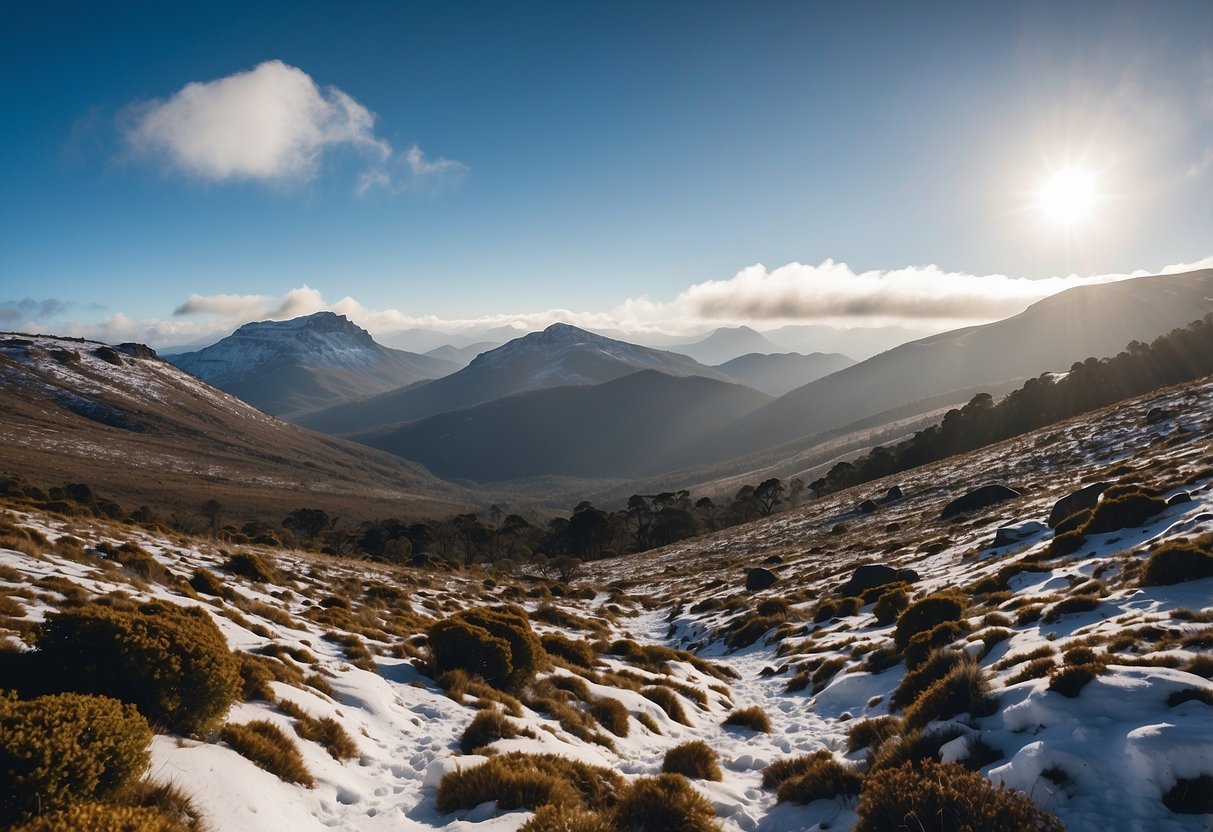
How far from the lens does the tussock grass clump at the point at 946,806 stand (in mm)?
5004

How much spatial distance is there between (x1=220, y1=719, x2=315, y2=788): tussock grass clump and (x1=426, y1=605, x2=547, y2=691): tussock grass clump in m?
5.90

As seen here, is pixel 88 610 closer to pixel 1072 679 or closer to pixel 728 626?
pixel 1072 679

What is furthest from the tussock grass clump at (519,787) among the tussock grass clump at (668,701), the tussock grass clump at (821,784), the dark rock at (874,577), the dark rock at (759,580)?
the dark rock at (759,580)

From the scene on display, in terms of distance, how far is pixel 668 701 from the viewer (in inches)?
566

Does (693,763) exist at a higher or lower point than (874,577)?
higher

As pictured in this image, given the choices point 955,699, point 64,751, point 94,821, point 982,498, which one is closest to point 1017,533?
point 982,498

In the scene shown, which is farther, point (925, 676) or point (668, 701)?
point (668, 701)

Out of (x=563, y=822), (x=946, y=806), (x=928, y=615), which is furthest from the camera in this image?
(x=928, y=615)

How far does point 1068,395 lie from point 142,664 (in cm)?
10616

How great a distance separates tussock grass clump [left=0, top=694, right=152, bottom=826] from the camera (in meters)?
4.41

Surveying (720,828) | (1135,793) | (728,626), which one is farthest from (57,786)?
(728,626)

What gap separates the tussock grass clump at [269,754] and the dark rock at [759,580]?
30.9 meters

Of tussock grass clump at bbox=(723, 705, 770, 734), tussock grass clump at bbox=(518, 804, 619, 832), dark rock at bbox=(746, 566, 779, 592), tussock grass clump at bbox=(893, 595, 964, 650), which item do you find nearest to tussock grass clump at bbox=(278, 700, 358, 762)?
tussock grass clump at bbox=(518, 804, 619, 832)

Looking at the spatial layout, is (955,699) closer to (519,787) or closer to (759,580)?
(519,787)
